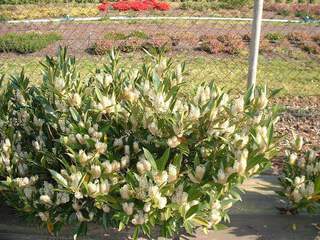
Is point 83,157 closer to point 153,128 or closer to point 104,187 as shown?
point 104,187

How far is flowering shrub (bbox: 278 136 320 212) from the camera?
3361 millimetres

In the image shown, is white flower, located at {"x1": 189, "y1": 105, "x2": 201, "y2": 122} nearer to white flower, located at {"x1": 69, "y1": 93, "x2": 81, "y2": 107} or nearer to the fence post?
white flower, located at {"x1": 69, "y1": 93, "x2": 81, "y2": 107}

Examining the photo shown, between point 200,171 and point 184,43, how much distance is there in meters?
9.45

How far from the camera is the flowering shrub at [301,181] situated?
3361 mm

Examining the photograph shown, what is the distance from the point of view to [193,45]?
11883 mm

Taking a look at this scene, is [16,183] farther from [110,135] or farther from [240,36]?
[240,36]

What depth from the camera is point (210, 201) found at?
303 centimetres

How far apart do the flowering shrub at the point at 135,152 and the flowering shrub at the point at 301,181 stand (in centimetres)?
46

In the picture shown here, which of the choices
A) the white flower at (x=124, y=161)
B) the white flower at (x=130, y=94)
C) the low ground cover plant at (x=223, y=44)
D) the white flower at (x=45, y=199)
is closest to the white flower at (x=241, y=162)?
the white flower at (x=124, y=161)

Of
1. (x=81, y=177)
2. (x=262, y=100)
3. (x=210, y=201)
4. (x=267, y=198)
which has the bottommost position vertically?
(x=267, y=198)

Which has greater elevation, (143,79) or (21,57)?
(143,79)

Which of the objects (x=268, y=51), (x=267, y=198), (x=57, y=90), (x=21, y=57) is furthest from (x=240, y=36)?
(x=57, y=90)

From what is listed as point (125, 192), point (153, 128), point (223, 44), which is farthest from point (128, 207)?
point (223, 44)

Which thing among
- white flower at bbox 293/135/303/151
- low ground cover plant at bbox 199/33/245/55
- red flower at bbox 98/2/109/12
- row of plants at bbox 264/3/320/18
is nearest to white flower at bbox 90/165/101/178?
white flower at bbox 293/135/303/151
